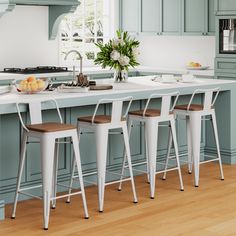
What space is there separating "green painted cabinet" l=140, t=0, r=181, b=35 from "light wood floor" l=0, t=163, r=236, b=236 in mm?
3392

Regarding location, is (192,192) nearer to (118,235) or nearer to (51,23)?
(118,235)

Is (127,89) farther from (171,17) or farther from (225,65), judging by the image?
(171,17)

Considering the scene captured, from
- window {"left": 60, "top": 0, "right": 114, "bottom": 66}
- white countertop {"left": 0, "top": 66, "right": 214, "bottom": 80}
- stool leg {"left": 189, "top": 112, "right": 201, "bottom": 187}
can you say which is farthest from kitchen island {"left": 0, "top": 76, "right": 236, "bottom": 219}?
window {"left": 60, "top": 0, "right": 114, "bottom": 66}

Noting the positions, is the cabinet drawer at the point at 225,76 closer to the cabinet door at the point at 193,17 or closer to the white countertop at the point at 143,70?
the white countertop at the point at 143,70

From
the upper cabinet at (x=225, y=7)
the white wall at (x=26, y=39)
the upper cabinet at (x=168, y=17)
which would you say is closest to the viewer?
the upper cabinet at (x=225, y=7)

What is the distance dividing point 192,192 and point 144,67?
378 centimetres

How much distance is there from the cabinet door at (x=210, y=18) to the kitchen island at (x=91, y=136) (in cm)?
168

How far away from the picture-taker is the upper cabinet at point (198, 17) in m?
8.45

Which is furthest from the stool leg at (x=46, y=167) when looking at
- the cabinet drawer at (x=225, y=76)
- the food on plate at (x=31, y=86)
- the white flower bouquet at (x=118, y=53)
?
the cabinet drawer at (x=225, y=76)

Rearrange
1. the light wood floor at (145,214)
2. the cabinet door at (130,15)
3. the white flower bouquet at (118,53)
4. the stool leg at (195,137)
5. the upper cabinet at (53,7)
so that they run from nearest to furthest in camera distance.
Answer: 1. the light wood floor at (145,214)
2. the stool leg at (195,137)
3. the white flower bouquet at (118,53)
4. the upper cabinet at (53,7)
5. the cabinet door at (130,15)

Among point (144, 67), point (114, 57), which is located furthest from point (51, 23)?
point (114, 57)

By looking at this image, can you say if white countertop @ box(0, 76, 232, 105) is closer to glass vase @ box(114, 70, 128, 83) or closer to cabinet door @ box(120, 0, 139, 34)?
glass vase @ box(114, 70, 128, 83)

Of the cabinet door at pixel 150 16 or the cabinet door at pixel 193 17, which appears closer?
the cabinet door at pixel 193 17

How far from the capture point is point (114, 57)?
6195 mm
